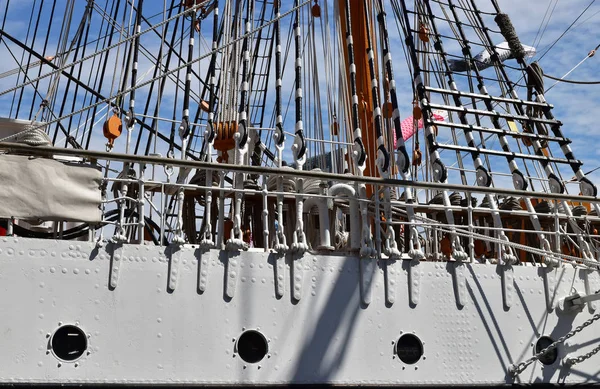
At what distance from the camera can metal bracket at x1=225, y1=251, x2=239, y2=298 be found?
803 centimetres

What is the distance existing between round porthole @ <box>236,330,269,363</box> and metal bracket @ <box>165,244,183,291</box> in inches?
35.2

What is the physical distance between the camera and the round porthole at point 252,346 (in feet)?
26.1

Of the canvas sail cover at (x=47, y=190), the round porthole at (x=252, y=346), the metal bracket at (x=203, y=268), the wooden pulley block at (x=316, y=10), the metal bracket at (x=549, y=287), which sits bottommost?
the round porthole at (x=252, y=346)

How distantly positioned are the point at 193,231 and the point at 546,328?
14.8 feet

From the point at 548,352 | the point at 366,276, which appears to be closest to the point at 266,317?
the point at 366,276

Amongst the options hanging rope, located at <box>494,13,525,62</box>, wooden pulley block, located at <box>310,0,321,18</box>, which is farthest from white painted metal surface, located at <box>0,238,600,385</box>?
wooden pulley block, located at <box>310,0,321,18</box>

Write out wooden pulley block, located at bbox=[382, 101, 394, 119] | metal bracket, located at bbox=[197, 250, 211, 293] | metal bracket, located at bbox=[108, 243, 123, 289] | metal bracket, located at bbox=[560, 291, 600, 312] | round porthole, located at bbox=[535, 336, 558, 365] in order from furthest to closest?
wooden pulley block, located at bbox=[382, 101, 394, 119], metal bracket, located at bbox=[560, 291, 600, 312], round porthole, located at bbox=[535, 336, 558, 365], metal bracket, located at bbox=[197, 250, 211, 293], metal bracket, located at bbox=[108, 243, 123, 289]

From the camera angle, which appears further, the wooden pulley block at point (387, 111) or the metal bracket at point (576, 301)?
the wooden pulley block at point (387, 111)

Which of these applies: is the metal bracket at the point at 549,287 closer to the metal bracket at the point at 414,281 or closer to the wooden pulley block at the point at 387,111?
the metal bracket at the point at 414,281

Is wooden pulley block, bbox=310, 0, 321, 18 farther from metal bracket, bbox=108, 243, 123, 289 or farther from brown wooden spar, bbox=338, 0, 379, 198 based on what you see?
metal bracket, bbox=108, 243, 123, 289

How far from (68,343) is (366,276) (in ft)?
10.6

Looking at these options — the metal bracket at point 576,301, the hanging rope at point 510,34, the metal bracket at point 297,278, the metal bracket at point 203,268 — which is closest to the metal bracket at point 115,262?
the metal bracket at point 203,268

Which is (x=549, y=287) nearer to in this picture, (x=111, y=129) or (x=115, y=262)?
(x=115, y=262)

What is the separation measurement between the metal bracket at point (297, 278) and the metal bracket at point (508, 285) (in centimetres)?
254
